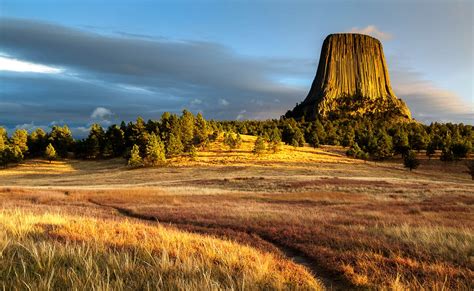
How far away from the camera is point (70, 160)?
367 ft

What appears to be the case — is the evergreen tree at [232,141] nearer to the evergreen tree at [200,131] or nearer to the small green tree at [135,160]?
the evergreen tree at [200,131]

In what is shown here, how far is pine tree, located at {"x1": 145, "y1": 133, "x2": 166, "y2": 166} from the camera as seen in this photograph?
8994 centimetres

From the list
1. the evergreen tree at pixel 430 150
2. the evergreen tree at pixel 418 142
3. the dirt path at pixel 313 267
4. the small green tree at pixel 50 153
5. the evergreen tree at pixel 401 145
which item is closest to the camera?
the dirt path at pixel 313 267

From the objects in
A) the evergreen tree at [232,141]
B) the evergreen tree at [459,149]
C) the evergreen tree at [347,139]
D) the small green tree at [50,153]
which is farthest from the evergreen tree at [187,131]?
the evergreen tree at [459,149]

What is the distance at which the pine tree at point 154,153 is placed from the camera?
89938mm

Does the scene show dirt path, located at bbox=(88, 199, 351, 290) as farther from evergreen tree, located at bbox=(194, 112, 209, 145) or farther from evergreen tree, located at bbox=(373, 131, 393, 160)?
evergreen tree, located at bbox=(373, 131, 393, 160)

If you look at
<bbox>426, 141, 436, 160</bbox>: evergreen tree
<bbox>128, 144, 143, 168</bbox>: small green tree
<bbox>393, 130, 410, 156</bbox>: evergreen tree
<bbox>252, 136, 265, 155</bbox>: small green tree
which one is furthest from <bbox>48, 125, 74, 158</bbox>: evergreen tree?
<bbox>426, 141, 436, 160</bbox>: evergreen tree

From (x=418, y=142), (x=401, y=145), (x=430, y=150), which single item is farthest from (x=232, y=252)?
(x=418, y=142)

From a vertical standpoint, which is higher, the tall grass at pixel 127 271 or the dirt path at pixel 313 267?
the tall grass at pixel 127 271

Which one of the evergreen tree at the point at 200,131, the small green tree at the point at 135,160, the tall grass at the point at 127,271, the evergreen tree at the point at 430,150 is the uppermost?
the evergreen tree at the point at 200,131

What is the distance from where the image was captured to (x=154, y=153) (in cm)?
8988

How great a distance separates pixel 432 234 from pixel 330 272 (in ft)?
18.3

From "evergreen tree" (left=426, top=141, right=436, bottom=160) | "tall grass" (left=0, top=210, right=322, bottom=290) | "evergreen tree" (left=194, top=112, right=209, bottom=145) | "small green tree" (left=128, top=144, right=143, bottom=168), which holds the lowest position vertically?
"small green tree" (left=128, top=144, right=143, bottom=168)

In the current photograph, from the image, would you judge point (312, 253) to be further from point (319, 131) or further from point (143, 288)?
point (319, 131)
